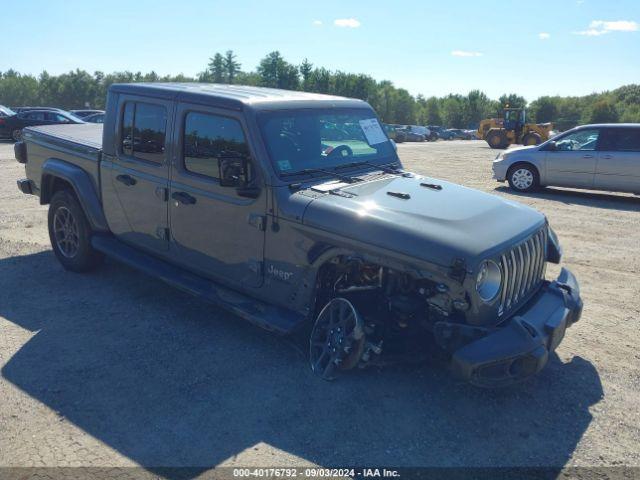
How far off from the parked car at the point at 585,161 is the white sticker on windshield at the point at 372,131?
8.16 m

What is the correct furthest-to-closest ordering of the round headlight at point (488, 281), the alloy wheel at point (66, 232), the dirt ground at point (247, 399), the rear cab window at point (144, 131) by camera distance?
1. the alloy wheel at point (66, 232)
2. the rear cab window at point (144, 131)
3. the round headlight at point (488, 281)
4. the dirt ground at point (247, 399)

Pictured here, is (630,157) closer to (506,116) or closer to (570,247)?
(570,247)

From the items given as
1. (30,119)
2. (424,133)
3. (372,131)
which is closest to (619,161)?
(372,131)

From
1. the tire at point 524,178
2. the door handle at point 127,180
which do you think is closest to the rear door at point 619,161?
the tire at point 524,178

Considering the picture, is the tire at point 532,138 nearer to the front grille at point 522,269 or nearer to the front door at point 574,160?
the front door at point 574,160

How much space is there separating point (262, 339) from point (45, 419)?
1.77 meters

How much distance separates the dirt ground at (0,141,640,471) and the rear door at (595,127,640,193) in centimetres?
688

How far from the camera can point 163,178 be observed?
5.05 meters

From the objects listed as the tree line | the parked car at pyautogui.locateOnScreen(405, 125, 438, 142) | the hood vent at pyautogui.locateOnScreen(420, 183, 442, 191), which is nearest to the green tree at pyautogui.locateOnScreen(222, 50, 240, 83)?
the tree line

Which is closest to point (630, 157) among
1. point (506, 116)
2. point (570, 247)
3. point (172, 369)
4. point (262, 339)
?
point (570, 247)

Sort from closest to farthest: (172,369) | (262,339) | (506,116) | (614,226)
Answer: (172,369)
(262,339)
(614,226)
(506,116)

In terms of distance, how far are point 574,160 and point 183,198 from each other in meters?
9.93

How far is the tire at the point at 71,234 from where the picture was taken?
19.9 ft

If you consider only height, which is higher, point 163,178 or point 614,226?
point 163,178
